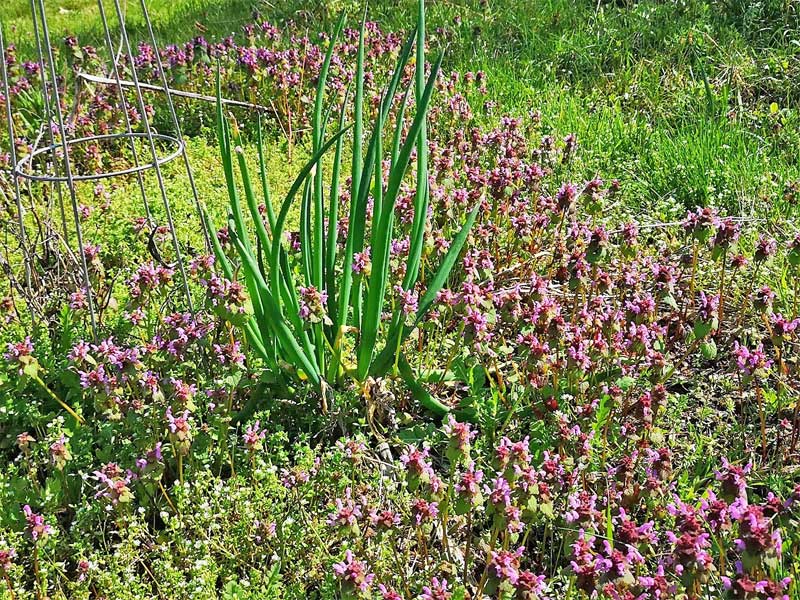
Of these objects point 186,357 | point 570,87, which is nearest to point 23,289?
point 186,357

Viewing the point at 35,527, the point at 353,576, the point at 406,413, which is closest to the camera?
the point at 353,576

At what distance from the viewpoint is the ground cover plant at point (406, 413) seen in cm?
186

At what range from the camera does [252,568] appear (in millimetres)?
1982

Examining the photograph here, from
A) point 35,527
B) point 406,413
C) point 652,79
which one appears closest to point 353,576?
point 35,527

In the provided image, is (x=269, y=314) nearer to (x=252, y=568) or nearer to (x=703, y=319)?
(x=252, y=568)

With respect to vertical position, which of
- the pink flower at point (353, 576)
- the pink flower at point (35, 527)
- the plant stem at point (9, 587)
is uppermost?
the pink flower at point (353, 576)

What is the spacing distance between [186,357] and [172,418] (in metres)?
0.51

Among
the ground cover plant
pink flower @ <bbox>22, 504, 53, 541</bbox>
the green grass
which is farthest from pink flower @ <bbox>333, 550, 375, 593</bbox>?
the green grass

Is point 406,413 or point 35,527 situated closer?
point 35,527

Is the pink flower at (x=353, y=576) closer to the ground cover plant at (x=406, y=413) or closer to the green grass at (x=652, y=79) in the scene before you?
the ground cover plant at (x=406, y=413)

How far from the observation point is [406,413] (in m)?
2.60

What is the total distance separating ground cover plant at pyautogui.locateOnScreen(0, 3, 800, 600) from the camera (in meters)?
1.86

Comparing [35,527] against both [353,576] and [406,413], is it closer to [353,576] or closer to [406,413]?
[353,576]

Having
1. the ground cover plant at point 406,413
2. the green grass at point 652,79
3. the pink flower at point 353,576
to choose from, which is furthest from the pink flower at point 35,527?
the green grass at point 652,79
